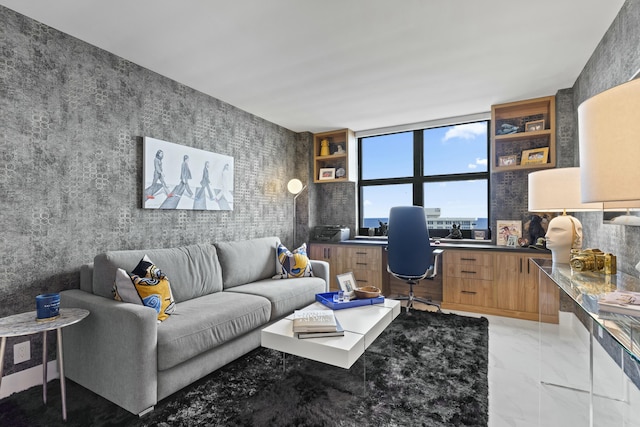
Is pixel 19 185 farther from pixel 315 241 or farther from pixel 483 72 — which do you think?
pixel 483 72

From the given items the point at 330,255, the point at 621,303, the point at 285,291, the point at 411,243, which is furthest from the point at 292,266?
the point at 621,303

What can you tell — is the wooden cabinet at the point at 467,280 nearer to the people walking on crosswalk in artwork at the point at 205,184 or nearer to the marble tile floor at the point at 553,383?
the marble tile floor at the point at 553,383

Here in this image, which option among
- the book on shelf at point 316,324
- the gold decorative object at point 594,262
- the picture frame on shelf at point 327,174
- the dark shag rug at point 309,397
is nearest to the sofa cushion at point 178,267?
the dark shag rug at point 309,397

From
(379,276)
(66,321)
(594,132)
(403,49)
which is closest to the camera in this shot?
(594,132)

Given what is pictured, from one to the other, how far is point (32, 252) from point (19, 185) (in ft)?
1.43

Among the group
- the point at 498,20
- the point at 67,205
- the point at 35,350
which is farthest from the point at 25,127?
the point at 498,20

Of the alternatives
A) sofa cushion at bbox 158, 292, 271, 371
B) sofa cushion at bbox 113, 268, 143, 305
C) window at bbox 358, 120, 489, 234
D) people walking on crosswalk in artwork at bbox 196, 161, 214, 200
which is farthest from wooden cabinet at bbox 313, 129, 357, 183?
sofa cushion at bbox 113, 268, 143, 305

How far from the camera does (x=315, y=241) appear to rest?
14.9 ft

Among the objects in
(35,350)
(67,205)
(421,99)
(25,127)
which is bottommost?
(35,350)

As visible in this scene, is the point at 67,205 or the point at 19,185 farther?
the point at 67,205

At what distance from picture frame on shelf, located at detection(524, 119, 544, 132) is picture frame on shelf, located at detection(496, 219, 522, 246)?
1.06 metres

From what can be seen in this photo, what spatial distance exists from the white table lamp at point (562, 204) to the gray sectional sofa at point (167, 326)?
6.77 feet

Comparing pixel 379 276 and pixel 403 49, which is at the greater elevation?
pixel 403 49

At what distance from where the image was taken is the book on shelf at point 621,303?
3.47 ft
